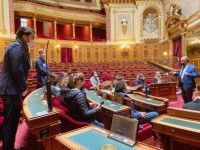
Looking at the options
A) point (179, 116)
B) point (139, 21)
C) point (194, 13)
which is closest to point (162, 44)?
point (139, 21)

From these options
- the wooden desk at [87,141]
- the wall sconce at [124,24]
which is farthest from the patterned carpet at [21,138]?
the wall sconce at [124,24]

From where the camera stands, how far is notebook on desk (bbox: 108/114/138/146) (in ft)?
4.04

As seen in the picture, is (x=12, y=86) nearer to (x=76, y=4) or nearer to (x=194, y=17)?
(x=194, y=17)

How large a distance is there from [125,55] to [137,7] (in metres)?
3.98

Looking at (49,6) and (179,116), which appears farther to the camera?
(49,6)

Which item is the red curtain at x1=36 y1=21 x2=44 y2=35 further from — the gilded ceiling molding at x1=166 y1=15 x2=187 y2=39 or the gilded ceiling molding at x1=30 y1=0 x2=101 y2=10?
the gilded ceiling molding at x1=166 y1=15 x2=187 y2=39

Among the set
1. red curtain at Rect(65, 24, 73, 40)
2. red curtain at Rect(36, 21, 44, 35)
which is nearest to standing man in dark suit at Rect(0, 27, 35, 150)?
red curtain at Rect(36, 21, 44, 35)

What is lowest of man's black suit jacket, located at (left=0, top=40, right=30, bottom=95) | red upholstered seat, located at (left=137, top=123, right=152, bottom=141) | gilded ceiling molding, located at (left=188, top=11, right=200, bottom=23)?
red upholstered seat, located at (left=137, top=123, right=152, bottom=141)

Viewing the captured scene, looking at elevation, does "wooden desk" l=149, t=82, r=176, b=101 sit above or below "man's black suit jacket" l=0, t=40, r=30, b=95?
below

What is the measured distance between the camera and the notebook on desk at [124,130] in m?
1.23

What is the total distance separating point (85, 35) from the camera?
17.0 meters

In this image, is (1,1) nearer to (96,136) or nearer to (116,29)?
(116,29)

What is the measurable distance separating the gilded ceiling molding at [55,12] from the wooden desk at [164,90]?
10.4 metres

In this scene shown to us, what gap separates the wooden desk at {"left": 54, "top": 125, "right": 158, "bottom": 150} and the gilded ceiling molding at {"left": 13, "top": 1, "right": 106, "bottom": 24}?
12941 millimetres
